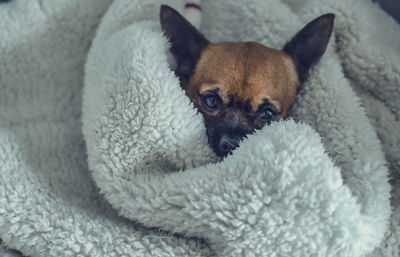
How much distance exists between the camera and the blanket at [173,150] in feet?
2.97

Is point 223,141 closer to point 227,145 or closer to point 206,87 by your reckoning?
point 227,145

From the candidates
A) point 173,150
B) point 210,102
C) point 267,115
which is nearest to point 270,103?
point 267,115

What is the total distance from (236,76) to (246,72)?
0.04 metres

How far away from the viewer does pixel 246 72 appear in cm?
120

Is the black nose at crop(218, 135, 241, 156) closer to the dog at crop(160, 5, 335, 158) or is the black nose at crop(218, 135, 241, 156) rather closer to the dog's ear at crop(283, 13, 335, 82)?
the dog at crop(160, 5, 335, 158)

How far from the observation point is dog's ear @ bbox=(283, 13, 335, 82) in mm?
1271

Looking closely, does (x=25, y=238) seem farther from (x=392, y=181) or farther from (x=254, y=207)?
(x=392, y=181)

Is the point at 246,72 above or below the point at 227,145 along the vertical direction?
above

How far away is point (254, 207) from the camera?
2.93ft

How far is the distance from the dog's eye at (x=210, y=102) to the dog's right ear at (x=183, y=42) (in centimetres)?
14

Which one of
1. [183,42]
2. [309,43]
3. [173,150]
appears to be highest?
[309,43]

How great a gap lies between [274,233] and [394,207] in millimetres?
520

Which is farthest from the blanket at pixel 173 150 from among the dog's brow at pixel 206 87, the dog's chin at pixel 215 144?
the dog's brow at pixel 206 87

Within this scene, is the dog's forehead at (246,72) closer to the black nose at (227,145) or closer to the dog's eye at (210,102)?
the dog's eye at (210,102)
